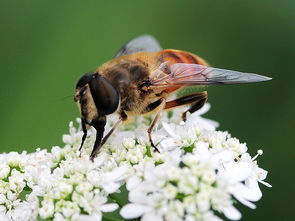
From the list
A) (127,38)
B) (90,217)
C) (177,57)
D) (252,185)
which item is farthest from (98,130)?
(127,38)

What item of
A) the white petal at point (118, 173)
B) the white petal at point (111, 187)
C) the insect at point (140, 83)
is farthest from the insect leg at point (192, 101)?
the white petal at point (111, 187)

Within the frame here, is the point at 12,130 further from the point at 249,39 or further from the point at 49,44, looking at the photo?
the point at 249,39

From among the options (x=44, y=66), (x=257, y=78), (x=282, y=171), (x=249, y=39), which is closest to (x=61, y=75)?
(x=44, y=66)

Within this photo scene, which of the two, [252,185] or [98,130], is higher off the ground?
[98,130]

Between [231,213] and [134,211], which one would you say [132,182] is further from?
[231,213]

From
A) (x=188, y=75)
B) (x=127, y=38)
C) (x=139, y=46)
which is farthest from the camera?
(x=127, y=38)

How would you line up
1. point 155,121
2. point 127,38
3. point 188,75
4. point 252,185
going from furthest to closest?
point 127,38, point 188,75, point 155,121, point 252,185

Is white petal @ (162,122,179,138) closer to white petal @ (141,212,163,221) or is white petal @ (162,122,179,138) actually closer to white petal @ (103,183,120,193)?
white petal @ (103,183,120,193)

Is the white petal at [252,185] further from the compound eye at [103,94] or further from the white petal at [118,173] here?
the compound eye at [103,94]
